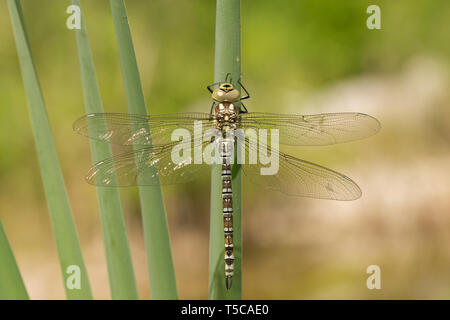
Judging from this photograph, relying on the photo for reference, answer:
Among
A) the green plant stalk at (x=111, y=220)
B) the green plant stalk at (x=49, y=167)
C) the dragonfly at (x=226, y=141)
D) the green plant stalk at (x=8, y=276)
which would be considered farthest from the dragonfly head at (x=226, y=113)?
the green plant stalk at (x=8, y=276)

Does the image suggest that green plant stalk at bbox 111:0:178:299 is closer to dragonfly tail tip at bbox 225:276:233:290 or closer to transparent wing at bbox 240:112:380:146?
dragonfly tail tip at bbox 225:276:233:290

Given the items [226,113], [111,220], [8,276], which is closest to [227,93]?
[226,113]

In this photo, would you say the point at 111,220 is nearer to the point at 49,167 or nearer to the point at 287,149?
the point at 49,167

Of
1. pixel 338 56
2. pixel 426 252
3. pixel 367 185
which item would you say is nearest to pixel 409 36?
pixel 338 56

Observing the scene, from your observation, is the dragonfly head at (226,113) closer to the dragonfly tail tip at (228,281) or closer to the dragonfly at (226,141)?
the dragonfly at (226,141)

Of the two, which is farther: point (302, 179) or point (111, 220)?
point (302, 179)

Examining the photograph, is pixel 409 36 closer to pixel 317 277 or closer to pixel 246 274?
pixel 317 277

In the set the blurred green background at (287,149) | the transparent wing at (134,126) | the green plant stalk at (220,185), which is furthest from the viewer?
the blurred green background at (287,149)
